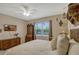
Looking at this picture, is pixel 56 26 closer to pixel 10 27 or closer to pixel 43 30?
pixel 43 30

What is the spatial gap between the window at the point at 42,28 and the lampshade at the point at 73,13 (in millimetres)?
421

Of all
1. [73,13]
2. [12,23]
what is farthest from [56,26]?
[12,23]

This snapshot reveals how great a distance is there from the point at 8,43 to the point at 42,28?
0.66 meters

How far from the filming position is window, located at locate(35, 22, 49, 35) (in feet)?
6.63

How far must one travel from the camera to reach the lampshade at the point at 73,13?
6.08ft

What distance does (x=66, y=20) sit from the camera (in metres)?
1.91

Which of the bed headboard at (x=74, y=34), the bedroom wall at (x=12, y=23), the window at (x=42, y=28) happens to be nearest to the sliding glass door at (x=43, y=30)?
the window at (x=42, y=28)

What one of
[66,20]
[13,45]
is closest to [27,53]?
[13,45]

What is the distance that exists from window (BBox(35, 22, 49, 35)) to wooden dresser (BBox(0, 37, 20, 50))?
387mm

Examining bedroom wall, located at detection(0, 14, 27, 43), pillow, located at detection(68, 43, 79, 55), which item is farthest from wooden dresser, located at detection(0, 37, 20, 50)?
pillow, located at detection(68, 43, 79, 55)

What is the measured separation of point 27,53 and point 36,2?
34.5 inches

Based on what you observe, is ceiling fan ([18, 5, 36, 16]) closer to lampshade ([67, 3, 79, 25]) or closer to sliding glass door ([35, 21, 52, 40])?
sliding glass door ([35, 21, 52, 40])

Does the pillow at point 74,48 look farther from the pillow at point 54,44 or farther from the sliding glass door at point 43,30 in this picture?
the sliding glass door at point 43,30
